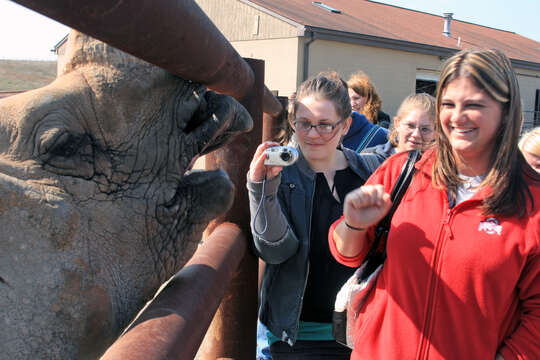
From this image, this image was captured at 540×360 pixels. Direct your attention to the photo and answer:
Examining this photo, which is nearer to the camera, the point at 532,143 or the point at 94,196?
the point at 94,196

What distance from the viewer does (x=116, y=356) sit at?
0.83m

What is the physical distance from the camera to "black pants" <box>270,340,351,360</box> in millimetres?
2199

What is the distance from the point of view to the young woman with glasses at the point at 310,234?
2.10 m

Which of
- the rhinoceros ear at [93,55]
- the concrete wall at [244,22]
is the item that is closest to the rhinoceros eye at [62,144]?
the rhinoceros ear at [93,55]

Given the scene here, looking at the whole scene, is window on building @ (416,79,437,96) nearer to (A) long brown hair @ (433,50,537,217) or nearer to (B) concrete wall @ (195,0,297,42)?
(B) concrete wall @ (195,0,297,42)

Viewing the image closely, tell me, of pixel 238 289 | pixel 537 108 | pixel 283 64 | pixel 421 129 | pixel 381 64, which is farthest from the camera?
pixel 537 108

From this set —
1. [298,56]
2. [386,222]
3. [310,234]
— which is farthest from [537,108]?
[386,222]

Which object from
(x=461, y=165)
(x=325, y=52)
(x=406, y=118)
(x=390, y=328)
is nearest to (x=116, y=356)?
(x=390, y=328)

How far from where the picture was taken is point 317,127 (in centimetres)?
227

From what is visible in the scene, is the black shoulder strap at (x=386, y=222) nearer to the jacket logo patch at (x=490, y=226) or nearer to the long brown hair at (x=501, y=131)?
the long brown hair at (x=501, y=131)

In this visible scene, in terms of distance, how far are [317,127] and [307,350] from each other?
1019mm

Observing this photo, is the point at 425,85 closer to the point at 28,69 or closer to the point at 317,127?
the point at 317,127

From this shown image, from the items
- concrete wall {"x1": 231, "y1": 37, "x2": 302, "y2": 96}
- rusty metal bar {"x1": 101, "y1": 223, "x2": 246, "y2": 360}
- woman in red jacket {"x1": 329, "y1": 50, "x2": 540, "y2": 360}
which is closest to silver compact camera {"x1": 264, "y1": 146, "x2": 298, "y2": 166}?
woman in red jacket {"x1": 329, "y1": 50, "x2": 540, "y2": 360}

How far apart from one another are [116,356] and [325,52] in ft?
43.8
